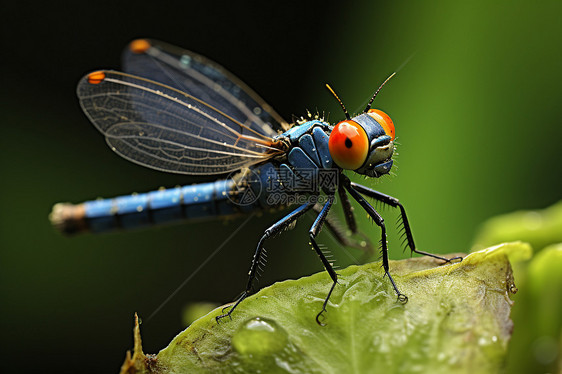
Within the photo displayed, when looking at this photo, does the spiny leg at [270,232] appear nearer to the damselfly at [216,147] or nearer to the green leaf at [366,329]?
the damselfly at [216,147]

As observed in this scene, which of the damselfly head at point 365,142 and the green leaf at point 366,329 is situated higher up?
the damselfly head at point 365,142

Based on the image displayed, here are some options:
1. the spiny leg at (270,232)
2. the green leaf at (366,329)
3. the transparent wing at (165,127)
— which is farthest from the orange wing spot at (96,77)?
the green leaf at (366,329)

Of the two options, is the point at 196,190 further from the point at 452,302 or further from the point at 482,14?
the point at 452,302

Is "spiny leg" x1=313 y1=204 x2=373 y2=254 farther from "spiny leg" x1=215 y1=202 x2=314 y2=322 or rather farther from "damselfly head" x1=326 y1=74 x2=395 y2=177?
"damselfly head" x1=326 y1=74 x2=395 y2=177

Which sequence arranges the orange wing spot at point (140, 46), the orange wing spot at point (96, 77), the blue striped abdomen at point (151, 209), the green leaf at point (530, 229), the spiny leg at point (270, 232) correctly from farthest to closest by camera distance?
the orange wing spot at point (140, 46), the blue striped abdomen at point (151, 209), the orange wing spot at point (96, 77), the spiny leg at point (270, 232), the green leaf at point (530, 229)

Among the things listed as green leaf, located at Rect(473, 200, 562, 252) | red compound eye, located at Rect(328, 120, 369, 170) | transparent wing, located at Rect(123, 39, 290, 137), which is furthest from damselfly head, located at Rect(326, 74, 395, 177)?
transparent wing, located at Rect(123, 39, 290, 137)

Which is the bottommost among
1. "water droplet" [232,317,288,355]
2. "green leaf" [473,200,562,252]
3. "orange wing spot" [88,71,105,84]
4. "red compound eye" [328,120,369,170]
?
"water droplet" [232,317,288,355]

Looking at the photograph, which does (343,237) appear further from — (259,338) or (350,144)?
(259,338)
